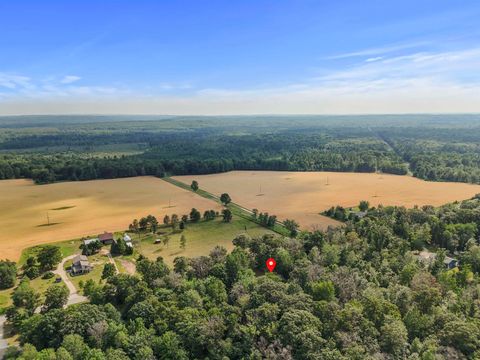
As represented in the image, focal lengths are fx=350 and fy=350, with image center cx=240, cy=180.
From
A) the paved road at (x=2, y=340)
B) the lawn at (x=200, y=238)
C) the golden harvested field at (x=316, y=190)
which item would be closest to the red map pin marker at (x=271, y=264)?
the lawn at (x=200, y=238)

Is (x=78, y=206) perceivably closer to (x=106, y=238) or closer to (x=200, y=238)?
(x=106, y=238)

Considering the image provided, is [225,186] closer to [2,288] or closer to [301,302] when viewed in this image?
[2,288]

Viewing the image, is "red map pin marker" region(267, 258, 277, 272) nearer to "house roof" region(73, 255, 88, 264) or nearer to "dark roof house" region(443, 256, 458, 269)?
"dark roof house" region(443, 256, 458, 269)

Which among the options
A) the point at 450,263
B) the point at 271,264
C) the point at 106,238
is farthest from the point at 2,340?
the point at 450,263

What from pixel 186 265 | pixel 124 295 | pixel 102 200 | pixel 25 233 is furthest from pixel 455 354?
pixel 102 200

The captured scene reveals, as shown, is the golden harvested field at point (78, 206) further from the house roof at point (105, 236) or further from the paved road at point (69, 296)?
the paved road at point (69, 296)

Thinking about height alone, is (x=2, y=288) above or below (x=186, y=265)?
below
